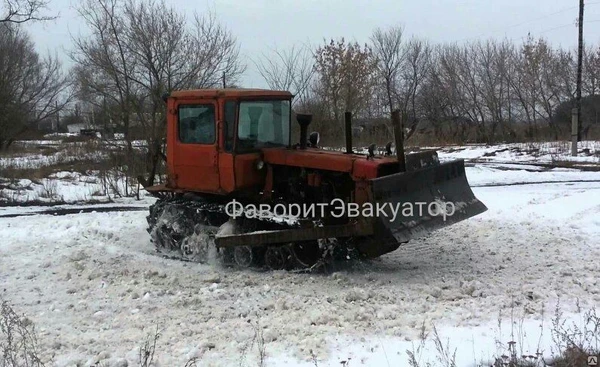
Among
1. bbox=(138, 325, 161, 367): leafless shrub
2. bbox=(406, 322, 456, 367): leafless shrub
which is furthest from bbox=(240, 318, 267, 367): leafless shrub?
bbox=(406, 322, 456, 367): leafless shrub

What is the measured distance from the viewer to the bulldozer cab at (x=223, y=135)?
7828 millimetres

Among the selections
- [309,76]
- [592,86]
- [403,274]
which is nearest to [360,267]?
[403,274]

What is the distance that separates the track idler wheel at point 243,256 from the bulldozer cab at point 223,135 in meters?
0.78

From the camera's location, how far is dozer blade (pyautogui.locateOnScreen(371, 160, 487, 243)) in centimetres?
681

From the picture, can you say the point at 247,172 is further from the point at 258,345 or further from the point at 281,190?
the point at 258,345

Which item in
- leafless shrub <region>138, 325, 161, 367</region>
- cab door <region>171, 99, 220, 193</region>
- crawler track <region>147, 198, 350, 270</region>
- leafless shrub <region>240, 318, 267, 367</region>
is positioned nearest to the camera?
leafless shrub <region>138, 325, 161, 367</region>

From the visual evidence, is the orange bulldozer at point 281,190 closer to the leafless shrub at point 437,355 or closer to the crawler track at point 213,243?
the crawler track at point 213,243

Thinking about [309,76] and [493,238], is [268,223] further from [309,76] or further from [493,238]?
[309,76]

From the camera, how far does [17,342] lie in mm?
5316

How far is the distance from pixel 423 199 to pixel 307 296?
191 cm

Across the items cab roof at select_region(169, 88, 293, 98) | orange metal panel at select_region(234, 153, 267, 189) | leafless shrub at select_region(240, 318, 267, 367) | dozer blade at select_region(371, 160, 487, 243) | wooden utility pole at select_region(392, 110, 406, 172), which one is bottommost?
leafless shrub at select_region(240, 318, 267, 367)

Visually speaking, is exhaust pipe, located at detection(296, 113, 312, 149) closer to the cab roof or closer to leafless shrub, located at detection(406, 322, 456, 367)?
the cab roof

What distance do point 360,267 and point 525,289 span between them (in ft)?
6.95

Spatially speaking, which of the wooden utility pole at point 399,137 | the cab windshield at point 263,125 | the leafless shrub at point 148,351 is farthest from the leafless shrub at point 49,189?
the leafless shrub at point 148,351
